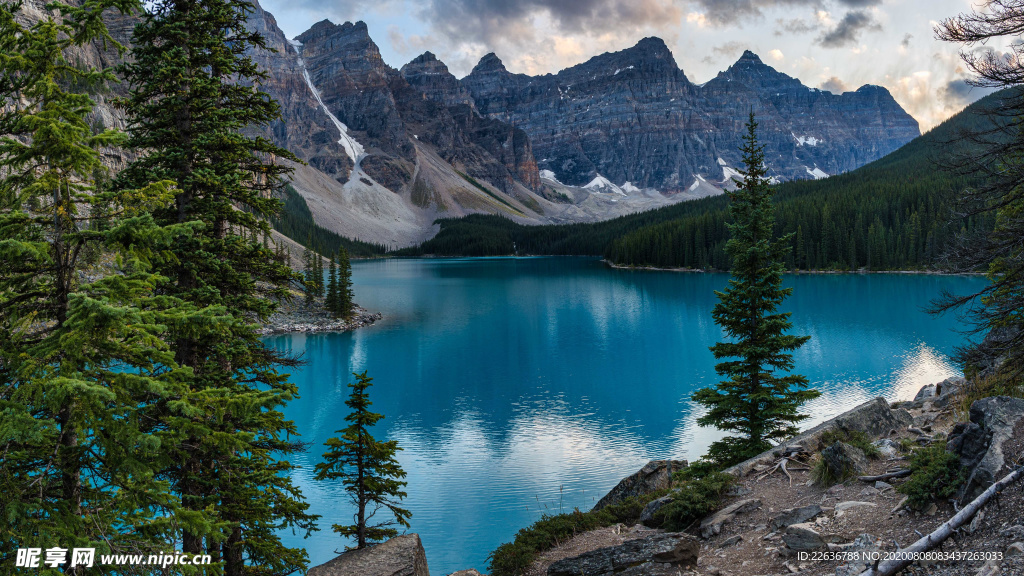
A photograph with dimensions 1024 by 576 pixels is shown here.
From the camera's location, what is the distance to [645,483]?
56.3 ft

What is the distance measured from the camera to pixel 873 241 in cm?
10806

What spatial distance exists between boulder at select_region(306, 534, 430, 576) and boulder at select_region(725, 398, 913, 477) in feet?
25.7

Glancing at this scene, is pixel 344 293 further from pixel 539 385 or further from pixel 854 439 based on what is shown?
pixel 854 439

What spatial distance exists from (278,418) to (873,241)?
124m

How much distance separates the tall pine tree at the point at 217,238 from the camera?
9.54m

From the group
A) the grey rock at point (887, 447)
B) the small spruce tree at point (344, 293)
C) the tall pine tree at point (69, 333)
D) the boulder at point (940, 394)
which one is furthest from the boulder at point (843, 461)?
the small spruce tree at point (344, 293)

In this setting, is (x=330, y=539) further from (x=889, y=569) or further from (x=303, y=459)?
(x=889, y=569)

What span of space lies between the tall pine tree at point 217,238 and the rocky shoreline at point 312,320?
5089 centimetres

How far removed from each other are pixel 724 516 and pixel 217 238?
11542mm

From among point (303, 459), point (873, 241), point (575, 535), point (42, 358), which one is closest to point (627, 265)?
point (873, 241)

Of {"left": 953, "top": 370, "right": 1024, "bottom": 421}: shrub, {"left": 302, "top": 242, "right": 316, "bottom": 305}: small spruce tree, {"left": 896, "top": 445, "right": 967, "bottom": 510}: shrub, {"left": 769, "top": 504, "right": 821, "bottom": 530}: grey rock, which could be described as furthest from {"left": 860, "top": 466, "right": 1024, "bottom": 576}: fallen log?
{"left": 302, "top": 242, "right": 316, "bottom": 305}: small spruce tree

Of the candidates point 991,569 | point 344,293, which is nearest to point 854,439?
point 991,569

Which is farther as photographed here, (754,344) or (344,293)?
(344,293)

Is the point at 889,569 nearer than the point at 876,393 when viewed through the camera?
Yes
